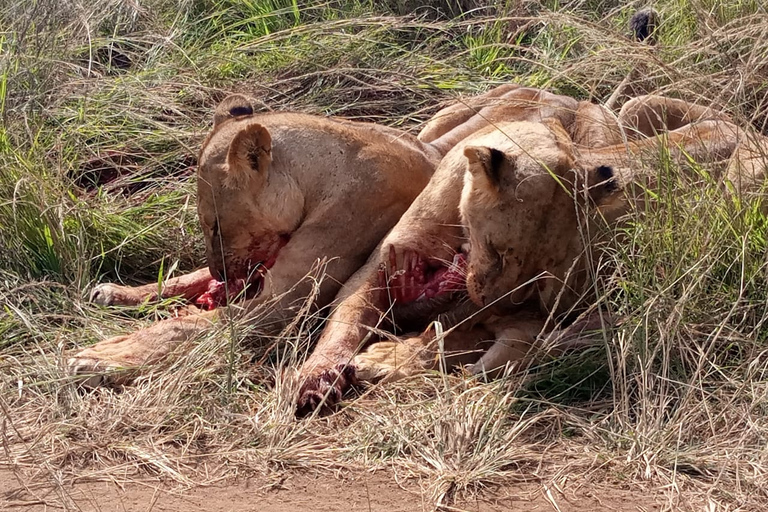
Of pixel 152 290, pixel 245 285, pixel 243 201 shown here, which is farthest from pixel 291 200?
pixel 152 290

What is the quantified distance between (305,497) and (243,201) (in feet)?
5.43

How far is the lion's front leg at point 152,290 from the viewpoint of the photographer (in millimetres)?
5090

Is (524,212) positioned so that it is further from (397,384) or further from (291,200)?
(291,200)

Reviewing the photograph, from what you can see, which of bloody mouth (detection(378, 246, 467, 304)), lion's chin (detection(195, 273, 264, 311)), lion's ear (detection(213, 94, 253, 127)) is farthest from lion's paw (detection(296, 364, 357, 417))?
lion's ear (detection(213, 94, 253, 127))

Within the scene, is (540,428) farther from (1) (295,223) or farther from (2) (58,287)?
(2) (58,287)

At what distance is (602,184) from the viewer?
14.2ft

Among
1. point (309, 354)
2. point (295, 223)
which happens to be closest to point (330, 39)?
point (295, 223)

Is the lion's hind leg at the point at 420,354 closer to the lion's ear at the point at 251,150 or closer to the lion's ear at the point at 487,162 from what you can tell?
the lion's ear at the point at 487,162

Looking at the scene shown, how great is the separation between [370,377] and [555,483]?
0.95 metres

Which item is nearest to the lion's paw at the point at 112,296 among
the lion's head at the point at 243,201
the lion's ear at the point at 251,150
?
the lion's head at the point at 243,201

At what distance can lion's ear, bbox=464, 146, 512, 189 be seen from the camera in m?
4.22

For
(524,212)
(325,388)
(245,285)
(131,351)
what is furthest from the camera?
(245,285)

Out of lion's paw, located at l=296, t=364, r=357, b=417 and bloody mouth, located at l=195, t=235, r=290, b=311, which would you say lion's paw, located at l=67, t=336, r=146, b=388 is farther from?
lion's paw, located at l=296, t=364, r=357, b=417

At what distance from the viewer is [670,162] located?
4332mm
